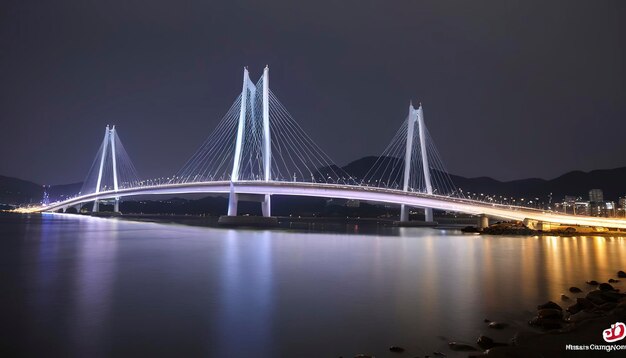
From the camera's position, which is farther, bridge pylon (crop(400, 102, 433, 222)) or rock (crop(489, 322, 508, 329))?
bridge pylon (crop(400, 102, 433, 222))

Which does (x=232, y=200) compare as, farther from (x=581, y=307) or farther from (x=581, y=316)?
(x=581, y=316)

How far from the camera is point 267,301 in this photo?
1126 centimetres

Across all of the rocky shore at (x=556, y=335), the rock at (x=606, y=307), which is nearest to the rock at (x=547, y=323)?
the rocky shore at (x=556, y=335)

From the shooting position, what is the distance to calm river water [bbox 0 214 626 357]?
7520 millimetres

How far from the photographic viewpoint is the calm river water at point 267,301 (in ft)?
24.7

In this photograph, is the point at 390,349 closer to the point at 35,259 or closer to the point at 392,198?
the point at 35,259

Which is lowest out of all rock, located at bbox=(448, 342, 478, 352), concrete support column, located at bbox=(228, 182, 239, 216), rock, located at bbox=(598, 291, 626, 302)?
rock, located at bbox=(448, 342, 478, 352)

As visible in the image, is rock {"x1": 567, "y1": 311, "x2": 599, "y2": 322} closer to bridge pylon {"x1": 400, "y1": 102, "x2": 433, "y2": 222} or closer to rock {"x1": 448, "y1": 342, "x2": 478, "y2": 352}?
rock {"x1": 448, "y1": 342, "x2": 478, "y2": 352}

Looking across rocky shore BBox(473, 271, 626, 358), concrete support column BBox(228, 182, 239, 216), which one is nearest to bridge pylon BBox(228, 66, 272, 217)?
concrete support column BBox(228, 182, 239, 216)

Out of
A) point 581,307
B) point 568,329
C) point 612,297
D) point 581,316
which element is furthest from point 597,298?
point 568,329

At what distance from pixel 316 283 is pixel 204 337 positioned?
6553 mm

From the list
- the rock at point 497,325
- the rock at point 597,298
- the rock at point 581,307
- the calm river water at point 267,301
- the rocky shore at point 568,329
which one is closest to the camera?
the rocky shore at point 568,329

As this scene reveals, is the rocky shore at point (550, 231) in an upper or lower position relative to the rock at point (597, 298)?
upper

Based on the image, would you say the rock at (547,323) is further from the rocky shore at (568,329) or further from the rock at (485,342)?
the rock at (485,342)
